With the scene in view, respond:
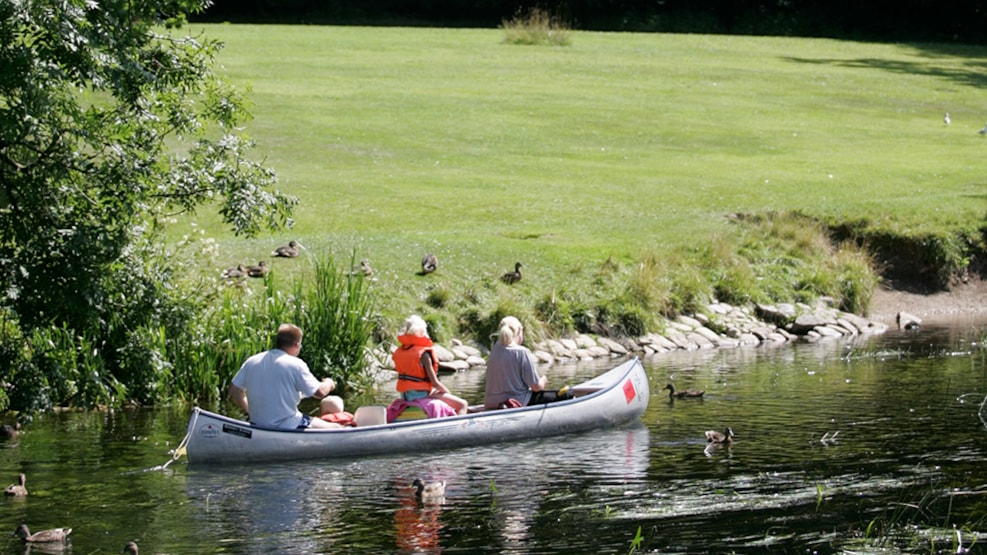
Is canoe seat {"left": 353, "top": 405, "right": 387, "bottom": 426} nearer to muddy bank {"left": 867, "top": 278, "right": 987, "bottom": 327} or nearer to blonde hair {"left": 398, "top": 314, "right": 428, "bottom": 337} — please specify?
blonde hair {"left": 398, "top": 314, "right": 428, "bottom": 337}

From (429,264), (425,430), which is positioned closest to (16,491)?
(425,430)

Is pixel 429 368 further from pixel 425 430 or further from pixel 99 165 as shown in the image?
pixel 99 165

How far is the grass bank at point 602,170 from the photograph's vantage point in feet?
87.6

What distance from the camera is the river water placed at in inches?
477

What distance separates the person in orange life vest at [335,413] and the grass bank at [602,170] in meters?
5.04

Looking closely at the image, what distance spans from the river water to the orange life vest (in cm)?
108

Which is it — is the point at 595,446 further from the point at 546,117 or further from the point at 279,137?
the point at 546,117

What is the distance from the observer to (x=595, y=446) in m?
17.1

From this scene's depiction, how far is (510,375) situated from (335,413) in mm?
2221

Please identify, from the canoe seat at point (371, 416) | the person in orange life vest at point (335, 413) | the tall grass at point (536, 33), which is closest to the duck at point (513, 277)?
the person in orange life vest at point (335, 413)

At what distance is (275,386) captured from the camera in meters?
15.9

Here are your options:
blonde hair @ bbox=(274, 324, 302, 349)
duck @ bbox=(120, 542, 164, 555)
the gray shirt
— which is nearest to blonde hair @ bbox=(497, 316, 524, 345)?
the gray shirt

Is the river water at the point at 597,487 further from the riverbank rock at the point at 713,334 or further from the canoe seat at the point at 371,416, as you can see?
the riverbank rock at the point at 713,334

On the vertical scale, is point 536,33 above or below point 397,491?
above
